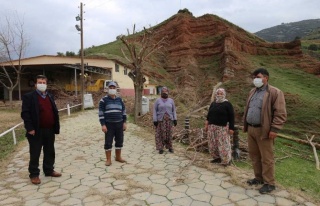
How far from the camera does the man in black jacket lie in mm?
5039

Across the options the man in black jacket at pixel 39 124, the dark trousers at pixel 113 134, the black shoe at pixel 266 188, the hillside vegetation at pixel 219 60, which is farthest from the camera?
the hillside vegetation at pixel 219 60

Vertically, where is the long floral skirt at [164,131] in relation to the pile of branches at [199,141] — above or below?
above

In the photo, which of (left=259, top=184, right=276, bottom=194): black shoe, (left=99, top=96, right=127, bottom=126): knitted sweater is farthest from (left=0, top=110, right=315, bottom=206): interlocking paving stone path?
(left=99, top=96, right=127, bottom=126): knitted sweater

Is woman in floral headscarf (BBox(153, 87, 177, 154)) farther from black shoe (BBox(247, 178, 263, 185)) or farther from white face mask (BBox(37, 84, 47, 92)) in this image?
white face mask (BBox(37, 84, 47, 92))

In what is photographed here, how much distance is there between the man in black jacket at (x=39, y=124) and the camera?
16.5ft

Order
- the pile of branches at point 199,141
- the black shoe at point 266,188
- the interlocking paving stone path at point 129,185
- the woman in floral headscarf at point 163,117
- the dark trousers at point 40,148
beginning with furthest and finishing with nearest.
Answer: the woman in floral headscarf at point 163,117
the pile of branches at point 199,141
the dark trousers at point 40,148
the black shoe at point 266,188
the interlocking paving stone path at point 129,185

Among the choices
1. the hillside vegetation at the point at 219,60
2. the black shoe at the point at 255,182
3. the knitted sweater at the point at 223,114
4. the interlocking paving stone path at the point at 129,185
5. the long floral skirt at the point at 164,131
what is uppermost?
the hillside vegetation at the point at 219,60

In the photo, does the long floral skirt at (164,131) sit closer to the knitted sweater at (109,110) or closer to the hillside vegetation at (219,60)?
the knitted sweater at (109,110)

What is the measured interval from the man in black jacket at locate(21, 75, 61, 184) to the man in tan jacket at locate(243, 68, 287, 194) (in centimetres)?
383

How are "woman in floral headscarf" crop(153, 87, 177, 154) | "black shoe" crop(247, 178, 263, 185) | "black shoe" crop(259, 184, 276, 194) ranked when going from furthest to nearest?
1. "woman in floral headscarf" crop(153, 87, 177, 154)
2. "black shoe" crop(247, 178, 263, 185)
3. "black shoe" crop(259, 184, 276, 194)

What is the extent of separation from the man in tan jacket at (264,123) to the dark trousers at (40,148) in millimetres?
3888

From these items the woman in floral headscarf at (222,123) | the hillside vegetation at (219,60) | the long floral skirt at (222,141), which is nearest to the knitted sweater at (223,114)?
the woman in floral headscarf at (222,123)

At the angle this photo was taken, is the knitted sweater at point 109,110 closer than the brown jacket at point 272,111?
No

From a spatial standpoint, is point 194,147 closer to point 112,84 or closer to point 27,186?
point 112,84
